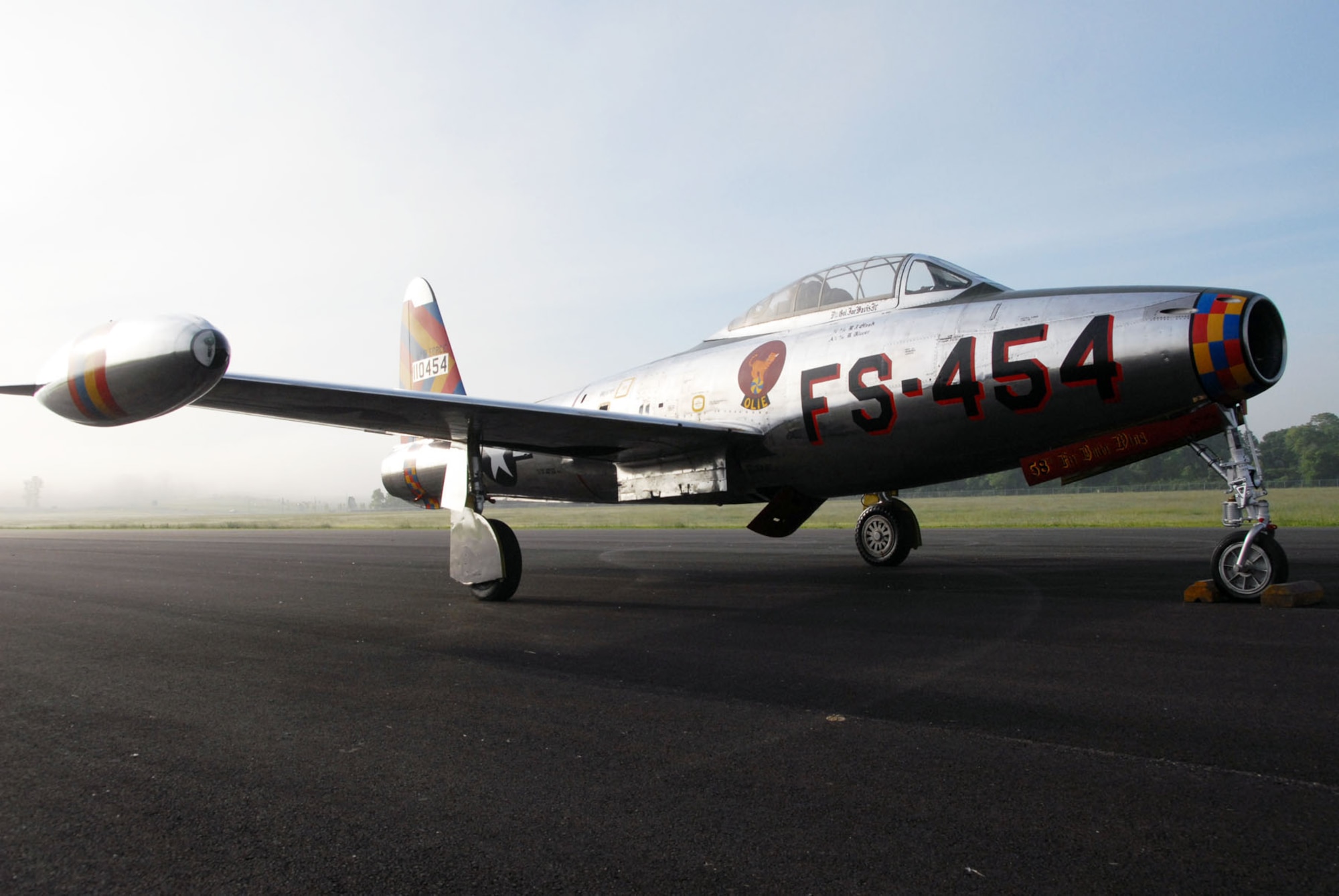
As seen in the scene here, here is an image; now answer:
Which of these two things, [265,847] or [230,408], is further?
[230,408]

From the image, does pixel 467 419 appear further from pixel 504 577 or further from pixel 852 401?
pixel 852 401

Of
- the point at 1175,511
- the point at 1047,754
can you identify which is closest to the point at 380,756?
the point at 1047,754

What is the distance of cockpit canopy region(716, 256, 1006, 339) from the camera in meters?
8.34

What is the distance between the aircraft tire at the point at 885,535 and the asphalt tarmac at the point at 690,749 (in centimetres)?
297

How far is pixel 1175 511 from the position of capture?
2575cm

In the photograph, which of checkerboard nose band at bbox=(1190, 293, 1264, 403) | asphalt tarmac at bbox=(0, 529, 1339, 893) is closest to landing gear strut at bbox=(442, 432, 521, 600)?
asphalt tarmac at bbox=(0, 529, 1339, 893)

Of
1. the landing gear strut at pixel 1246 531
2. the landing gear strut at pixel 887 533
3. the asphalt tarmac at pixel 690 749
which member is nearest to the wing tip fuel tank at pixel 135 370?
the asphalt tarmac at pixel 690 749

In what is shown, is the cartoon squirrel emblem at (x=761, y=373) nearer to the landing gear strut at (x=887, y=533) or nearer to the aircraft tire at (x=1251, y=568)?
the landing gear strut at (x=887, y=533)

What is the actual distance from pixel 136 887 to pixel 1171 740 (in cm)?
387

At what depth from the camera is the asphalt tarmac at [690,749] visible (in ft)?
7.97

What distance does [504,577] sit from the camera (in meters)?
9.04

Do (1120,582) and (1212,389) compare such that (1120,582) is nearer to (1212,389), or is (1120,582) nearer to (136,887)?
(1212,389)

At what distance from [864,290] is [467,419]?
15.0 ft

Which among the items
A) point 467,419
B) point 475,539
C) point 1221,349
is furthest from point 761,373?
point 1221,349
